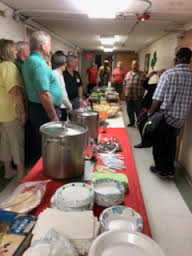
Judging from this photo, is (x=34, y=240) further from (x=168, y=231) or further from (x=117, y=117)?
(x=117, y=117)

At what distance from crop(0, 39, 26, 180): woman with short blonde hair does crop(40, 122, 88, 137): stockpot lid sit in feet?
3.33

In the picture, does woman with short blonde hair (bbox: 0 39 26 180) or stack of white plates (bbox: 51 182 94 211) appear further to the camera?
woman with short blonde hair (bbox: 0 39 26 180)

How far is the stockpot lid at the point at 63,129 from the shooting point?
3.01 feet

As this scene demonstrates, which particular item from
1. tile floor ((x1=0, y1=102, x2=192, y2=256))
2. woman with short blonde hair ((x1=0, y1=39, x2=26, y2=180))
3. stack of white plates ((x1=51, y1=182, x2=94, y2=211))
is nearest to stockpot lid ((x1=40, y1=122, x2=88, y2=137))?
stack of white plates ((x1=51, y1=182, x2=94, y2=211))

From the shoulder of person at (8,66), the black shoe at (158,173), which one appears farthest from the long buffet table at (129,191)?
the black shoe at (158,173)

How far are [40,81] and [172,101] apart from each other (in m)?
1.38

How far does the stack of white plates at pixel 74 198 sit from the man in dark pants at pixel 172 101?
63.2 inches

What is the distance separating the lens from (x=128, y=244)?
583 mm

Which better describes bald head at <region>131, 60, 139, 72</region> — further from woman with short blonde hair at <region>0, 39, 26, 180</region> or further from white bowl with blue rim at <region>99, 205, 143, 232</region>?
white bowl with blue rim at <region>99, 205, 143, 232</region>

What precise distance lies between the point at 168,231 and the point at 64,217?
4.44 ft

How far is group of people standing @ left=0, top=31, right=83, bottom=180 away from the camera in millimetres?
1525

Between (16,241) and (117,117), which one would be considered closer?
(16,241)

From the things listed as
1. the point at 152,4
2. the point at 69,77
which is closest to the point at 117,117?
the point at 69,77

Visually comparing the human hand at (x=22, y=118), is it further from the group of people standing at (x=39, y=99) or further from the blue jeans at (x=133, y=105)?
the blue jeans at (x=133, y=105)
